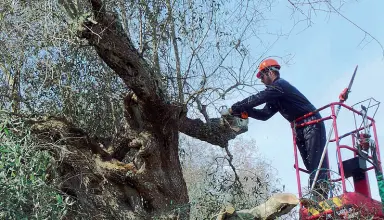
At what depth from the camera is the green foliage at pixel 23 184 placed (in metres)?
5.50

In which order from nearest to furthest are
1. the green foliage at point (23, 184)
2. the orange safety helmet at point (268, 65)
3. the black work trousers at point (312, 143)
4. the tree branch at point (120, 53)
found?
the green foliage at point (23, 184), the tree branch at point (120, 53), the black work trousers at point (312, 143), the orange safety helmet at point (268, 65)

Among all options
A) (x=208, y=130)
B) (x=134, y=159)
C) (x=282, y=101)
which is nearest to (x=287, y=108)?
(x=282, y=101)

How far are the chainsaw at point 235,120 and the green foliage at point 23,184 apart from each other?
2864 mm

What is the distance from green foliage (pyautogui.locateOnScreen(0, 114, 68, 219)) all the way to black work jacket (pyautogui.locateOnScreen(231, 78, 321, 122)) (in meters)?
3.01

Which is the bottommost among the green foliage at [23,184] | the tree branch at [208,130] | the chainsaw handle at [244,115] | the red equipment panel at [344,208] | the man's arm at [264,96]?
the red equipment panel at [344,208]

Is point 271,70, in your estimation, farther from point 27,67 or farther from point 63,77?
point 27,67

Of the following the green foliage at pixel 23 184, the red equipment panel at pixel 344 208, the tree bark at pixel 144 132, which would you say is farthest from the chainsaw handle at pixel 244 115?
the green foliage at pixel 23 184

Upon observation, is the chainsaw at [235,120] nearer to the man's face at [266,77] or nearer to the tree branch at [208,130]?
the tree branch at [208,130]

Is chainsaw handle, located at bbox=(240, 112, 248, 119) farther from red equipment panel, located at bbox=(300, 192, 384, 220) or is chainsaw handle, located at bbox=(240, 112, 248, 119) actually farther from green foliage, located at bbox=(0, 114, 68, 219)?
green foliage, located at bbox=(0, 114, 68, 219)

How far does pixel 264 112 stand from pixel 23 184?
3.83m

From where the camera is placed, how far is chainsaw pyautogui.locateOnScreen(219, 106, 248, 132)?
26.6 ft

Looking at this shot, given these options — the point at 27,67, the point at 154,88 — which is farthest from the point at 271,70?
the point at 27,67

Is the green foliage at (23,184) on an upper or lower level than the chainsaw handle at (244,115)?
lower

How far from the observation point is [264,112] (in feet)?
26.8
